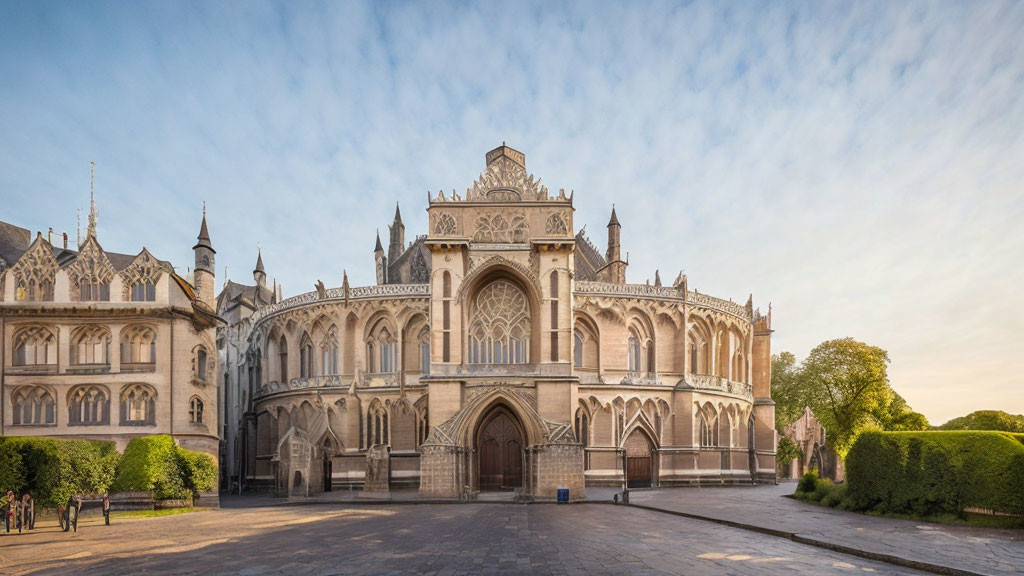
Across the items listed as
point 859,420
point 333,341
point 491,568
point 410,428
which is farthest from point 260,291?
point 491,568

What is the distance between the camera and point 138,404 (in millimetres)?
37562

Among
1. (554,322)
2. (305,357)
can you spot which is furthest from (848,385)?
(305,357)

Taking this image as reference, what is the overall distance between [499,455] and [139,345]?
21441mm

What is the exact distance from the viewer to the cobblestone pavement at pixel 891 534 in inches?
566

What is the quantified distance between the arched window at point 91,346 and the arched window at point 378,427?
16.4 m

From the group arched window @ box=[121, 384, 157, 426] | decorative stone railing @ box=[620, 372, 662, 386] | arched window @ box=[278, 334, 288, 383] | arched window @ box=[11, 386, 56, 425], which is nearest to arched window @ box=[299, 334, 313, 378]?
arched window @ box=[278, 334, 288, 383]

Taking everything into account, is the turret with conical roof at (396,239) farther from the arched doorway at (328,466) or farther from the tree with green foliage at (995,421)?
the tree with green foliage at (995,421)

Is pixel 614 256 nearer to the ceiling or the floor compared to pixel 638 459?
nearer to the ceiling

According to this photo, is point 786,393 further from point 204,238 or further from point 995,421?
point 204,238

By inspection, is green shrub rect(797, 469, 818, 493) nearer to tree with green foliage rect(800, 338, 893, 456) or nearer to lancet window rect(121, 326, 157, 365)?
tree with green foliage rect(800, 338, 893, 456)

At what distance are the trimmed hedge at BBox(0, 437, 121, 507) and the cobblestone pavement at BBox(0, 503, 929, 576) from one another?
5.42m

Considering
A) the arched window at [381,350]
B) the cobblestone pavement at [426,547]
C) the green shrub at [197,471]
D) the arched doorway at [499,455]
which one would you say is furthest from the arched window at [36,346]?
the arched doorway at [499,455]

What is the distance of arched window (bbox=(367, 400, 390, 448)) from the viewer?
46.6 m

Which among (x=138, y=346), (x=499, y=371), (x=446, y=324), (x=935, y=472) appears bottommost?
(x=935, y=472)
